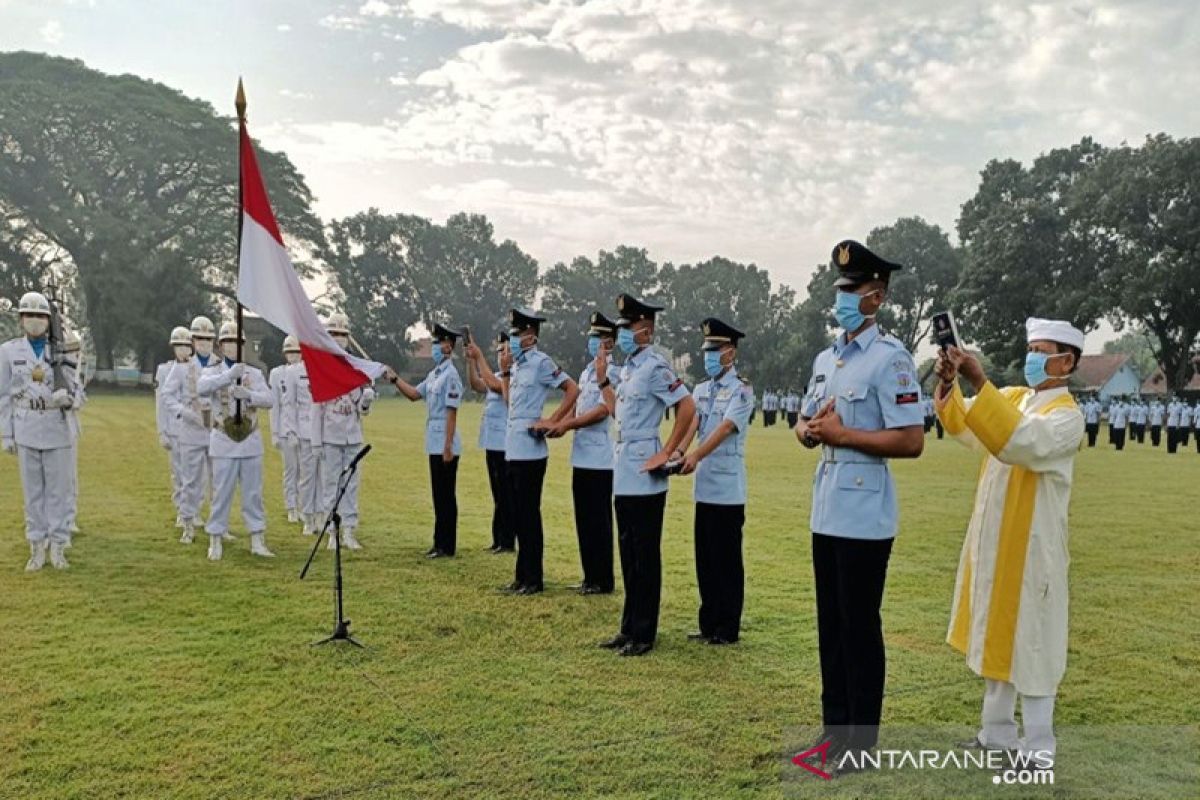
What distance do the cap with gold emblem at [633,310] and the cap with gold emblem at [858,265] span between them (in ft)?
6.68

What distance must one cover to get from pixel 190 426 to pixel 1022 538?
8.43 meters

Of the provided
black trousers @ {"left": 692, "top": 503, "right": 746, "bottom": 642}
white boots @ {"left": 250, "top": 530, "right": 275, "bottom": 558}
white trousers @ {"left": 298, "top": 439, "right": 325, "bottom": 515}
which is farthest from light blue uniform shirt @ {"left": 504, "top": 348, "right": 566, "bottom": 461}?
white trousers @ {"left": 298, "top": 439, "right": 325, "bottom": 515}

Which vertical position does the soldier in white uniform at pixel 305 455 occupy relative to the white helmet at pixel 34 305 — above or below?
below

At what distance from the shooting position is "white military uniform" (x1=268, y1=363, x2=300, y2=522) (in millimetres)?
11055

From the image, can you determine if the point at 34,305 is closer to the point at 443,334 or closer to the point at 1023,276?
the point at 443,334

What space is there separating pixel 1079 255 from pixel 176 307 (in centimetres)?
4575

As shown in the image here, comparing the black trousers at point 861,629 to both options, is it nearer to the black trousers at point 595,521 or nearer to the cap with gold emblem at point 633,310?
the cap with gold emblem at point 633,310

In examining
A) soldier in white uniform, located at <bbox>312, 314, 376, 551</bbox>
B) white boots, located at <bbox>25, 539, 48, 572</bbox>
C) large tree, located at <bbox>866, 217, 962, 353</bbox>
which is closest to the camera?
white boots, located at <bbox>25, 539, 48, 572</bbox>

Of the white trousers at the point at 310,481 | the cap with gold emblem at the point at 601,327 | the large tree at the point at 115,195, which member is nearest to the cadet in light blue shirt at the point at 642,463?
the cap with gold emblem at the point at 601,327

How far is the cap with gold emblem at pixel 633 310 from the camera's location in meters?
6.07

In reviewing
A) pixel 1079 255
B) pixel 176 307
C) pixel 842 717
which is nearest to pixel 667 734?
pixel 842 717

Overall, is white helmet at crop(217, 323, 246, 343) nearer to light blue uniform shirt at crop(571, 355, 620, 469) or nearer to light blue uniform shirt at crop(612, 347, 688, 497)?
light blue uniform shirt at crop(571, 355, 620, 469)

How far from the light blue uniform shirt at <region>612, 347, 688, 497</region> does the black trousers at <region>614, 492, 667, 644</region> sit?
0.10 m

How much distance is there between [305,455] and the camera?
10.8 meters
